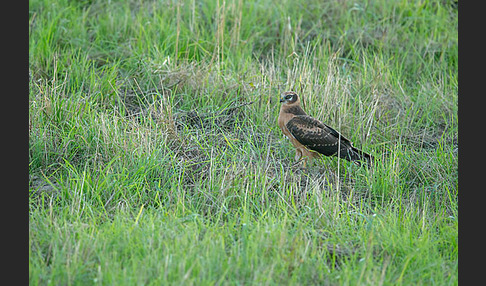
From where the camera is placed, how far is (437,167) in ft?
19.4

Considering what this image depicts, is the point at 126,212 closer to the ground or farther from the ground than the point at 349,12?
closer to the ground

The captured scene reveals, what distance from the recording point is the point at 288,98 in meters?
6.35

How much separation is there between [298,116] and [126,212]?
203 centimetres

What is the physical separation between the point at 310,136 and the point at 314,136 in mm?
38

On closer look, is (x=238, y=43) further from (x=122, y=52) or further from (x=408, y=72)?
(x=408, y=72)

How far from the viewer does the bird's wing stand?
605 centimetres

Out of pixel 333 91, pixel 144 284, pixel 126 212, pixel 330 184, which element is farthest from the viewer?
pixel 333 91

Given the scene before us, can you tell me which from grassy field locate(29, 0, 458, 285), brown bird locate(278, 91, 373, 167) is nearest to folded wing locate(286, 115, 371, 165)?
brown bird locate(278, 91, 373, 167)

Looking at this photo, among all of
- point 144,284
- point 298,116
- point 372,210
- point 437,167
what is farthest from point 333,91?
point 144,284

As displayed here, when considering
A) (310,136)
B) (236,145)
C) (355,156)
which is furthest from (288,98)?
(355,156)

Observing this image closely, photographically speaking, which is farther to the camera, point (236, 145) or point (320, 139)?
point (236, 145)

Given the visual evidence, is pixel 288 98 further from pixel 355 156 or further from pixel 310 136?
pixel 355 156

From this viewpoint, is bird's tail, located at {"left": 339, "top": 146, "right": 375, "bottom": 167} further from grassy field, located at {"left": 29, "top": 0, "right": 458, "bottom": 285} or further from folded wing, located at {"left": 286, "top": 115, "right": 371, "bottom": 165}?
grassy field, located at {"left": 29, "top": 0, "right": 458, "bottom": 285}

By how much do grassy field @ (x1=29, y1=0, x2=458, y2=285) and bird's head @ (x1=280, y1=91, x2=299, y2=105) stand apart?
459 millimetres
